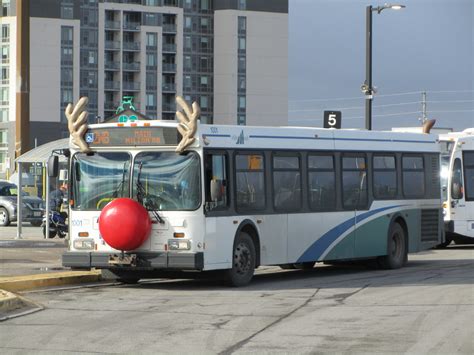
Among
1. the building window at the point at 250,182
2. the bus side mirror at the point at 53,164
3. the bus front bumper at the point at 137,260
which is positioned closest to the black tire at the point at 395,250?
the building window at the point at 250,182

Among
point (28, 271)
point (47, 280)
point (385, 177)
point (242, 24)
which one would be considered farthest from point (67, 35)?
point (47, 280)

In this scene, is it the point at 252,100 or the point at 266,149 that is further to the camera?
the point at 252,100

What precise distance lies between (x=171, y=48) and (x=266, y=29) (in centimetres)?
1307

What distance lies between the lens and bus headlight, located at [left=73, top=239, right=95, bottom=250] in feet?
60.1

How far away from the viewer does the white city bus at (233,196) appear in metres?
17.8

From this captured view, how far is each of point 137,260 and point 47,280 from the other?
5.92 ft

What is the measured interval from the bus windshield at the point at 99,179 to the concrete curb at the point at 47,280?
1.34m

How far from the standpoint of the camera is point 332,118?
30375mm

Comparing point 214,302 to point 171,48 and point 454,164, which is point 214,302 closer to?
point 454,164

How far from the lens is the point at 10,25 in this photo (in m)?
128

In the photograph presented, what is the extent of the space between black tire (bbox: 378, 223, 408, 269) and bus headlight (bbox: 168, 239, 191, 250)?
22.2ft

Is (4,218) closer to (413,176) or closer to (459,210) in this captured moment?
(459,210)

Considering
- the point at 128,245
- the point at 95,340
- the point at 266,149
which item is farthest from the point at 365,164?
the point at 95,340

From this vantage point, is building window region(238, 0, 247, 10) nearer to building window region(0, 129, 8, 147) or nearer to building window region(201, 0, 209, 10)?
building window region(201, 0, 209, 10)
